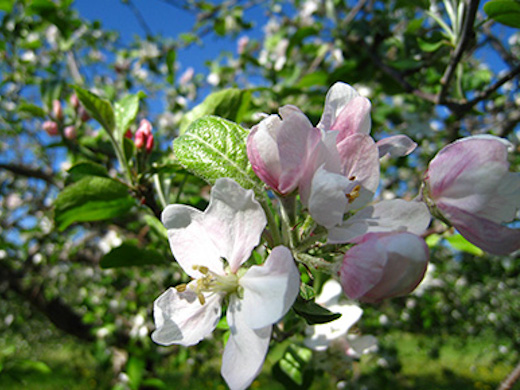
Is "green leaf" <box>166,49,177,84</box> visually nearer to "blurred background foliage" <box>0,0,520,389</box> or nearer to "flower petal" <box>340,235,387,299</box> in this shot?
"blurred background foliage" <box>0,0,520,389</box>

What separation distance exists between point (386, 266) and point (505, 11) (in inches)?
41.0

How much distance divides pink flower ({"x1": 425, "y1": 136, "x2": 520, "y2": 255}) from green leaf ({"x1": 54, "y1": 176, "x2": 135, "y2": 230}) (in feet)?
2.45

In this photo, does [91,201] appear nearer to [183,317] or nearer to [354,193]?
[183,317]

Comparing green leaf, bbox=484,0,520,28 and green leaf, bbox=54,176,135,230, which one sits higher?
green leaf, bbox=484,0,520,28

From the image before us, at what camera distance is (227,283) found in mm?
598

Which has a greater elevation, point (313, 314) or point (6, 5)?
point (6, 5)

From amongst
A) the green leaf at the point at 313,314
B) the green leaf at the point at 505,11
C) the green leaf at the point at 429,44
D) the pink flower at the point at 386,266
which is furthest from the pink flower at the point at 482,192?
the green leaf at the point at 429,44

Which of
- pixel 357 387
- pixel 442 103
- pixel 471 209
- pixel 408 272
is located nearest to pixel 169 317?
pixel 408 272

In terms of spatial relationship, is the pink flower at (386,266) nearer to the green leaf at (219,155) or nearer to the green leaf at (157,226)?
the green leaf at (219,155)

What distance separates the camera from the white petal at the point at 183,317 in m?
0.59

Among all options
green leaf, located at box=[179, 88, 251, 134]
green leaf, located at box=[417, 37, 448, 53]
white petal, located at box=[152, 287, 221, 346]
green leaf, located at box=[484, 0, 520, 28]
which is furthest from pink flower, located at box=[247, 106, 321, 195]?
green leaf, located at box=[417, 37, 448, 53]

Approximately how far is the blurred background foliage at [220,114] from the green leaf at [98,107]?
113 mm

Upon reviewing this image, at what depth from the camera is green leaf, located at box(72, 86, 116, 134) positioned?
3.12ft

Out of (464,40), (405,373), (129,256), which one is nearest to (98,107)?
(129,256)
